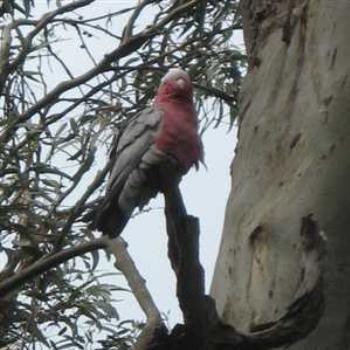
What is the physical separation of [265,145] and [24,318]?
164cm

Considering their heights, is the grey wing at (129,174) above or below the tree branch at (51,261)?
above

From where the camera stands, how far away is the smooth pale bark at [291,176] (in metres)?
1.57

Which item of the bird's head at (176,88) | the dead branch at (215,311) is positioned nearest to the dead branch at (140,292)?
the dead branch at (215,311)

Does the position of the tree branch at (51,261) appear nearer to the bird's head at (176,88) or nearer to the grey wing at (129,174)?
the grey wing at (129,174)

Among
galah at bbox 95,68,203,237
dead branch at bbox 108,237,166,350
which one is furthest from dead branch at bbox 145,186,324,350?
galah at bbox 95,68,203,237

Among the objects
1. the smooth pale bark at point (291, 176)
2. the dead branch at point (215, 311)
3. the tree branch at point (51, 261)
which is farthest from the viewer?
the tree branch at point (51, 261)

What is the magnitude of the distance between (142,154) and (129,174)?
0.23 feet

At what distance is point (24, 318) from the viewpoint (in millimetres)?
3193

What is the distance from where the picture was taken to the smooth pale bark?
157 centimetres

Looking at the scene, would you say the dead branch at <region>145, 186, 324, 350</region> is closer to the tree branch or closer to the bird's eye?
the tree branch

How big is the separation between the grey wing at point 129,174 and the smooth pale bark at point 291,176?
42 cm

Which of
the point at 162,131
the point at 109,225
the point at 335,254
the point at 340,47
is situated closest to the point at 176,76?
the point at 162,131

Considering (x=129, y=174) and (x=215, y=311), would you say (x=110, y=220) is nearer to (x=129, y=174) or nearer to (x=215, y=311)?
(x=129, y=174)

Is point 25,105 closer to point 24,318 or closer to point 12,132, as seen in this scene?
point 12,132
